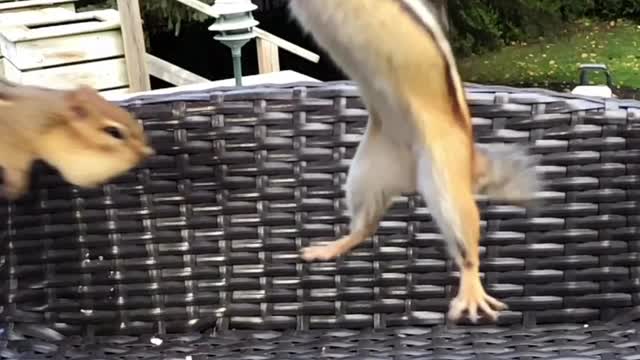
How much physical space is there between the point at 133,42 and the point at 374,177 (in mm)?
1472

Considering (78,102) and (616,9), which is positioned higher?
(616,9)

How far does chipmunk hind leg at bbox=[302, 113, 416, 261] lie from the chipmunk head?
164 mm

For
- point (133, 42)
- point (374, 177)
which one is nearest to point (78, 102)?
point (374, 177)

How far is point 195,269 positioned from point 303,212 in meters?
0.18

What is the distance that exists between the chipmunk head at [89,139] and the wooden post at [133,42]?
4.65ft

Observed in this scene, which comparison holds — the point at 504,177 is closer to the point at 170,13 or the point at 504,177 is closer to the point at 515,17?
the point at 170,13

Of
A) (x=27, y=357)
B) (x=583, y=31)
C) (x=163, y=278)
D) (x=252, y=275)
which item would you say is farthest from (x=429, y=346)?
(x=583, y=31)

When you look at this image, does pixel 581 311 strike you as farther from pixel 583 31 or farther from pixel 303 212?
pixel 583 31

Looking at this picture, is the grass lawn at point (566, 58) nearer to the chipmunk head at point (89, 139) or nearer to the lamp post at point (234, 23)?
the lamp post at point (234, 23)

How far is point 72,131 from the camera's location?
30.3 inches

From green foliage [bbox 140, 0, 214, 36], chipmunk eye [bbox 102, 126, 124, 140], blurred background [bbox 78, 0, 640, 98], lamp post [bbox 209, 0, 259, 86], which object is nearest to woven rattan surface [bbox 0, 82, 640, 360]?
lamp post [bbox 209, 0, 259, 86]

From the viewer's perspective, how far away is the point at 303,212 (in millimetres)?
1497

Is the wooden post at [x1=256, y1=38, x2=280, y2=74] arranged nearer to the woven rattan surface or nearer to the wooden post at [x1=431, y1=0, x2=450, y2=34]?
the woven rattan surface

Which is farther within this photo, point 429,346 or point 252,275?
point 252,275
